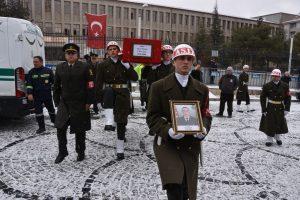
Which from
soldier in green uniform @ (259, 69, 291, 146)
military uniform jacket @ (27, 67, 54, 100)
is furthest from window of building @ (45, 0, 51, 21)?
soldier in green uniform @ (259, 69, 291, 146)

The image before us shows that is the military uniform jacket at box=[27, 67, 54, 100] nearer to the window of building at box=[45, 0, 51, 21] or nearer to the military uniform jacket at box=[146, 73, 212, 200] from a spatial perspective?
the military uniform jacket at box=[146, 73, 212, 200]

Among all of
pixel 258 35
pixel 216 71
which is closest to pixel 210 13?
pixel 258 35

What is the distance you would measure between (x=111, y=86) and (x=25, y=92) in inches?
117

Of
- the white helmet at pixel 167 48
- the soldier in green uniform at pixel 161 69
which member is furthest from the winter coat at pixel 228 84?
the white helmet at pixel 167 48

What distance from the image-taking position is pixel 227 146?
7.99 meters

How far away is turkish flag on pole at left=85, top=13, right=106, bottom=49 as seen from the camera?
1989 centimetres

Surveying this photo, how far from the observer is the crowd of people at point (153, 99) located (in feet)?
11.7

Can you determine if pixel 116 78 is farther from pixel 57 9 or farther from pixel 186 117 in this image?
pixel 57 9

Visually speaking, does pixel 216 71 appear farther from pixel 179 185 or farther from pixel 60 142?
pixel 179 185

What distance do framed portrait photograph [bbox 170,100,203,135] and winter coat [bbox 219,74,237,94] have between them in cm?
943

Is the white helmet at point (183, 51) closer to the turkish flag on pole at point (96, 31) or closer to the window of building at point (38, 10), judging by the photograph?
the turkish flag on pole at point (96, 31)

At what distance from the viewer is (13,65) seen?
827cm

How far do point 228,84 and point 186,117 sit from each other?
31.5ft

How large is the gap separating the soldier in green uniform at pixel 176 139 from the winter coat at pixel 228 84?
30.1ft
